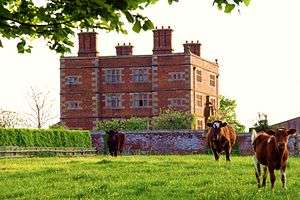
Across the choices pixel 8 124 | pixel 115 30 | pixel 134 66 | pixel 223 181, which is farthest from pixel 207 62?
pixel 115 30

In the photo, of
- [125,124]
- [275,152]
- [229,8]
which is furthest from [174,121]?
[229,8]

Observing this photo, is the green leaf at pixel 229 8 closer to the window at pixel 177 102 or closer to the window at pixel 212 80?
the window at pixel 177 102

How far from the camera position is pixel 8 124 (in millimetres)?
74688

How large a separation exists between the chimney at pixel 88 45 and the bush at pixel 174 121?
1096 cm

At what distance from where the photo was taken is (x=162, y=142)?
57.1 m

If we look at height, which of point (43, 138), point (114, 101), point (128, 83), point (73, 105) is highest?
point (128, 83)

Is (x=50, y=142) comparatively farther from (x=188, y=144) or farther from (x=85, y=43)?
(x=85, y=43)

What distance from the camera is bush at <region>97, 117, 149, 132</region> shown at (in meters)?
66.2

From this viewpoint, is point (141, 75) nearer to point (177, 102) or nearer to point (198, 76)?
point (177, 102)

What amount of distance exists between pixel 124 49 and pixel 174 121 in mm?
13439

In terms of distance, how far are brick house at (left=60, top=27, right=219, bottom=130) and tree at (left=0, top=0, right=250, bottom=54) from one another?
59.5 m

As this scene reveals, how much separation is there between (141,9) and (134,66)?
6368 cm

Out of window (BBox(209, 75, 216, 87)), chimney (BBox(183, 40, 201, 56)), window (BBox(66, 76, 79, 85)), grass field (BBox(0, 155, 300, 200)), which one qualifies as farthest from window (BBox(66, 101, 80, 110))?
grass field (BBox(0, 155, 300, 200))

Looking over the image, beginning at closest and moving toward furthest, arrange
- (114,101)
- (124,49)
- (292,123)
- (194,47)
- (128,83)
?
(114,101) → (128,83) → (124,49) → (292,123) → (194,47)
